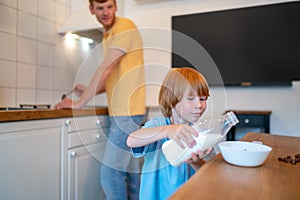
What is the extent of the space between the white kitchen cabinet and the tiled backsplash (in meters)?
0.56

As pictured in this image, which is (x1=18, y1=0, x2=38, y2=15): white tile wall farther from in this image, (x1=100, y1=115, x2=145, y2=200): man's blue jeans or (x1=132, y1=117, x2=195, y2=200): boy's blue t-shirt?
(x1=132, y1=117, x2=195, y2=200): boy's blue t-shirt

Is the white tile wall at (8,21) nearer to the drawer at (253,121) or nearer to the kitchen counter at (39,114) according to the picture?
the kitchen counter at (39,114)

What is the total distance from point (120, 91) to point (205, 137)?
0.44 m

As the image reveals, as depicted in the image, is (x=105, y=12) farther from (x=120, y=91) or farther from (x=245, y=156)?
(x=245, y=156)

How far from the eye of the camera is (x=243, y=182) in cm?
46

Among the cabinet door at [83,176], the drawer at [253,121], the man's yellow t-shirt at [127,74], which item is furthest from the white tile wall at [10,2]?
the drawer at [253,121]

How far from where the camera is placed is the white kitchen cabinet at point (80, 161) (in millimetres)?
Result: 1456

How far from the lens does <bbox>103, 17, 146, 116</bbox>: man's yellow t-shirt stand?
0.91 metres

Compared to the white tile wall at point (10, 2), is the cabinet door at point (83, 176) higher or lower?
lower

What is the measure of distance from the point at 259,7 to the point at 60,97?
177 centimetres

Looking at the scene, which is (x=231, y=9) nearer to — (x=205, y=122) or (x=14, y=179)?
(x=205, y=122)

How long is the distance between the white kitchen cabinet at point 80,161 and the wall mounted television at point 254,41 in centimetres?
114

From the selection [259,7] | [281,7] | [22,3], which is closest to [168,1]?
[259,7]

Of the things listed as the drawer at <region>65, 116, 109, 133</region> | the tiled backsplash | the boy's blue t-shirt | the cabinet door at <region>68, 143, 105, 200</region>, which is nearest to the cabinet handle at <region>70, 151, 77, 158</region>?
the cabinet door at <region>68, 143, 105, 200</region>
